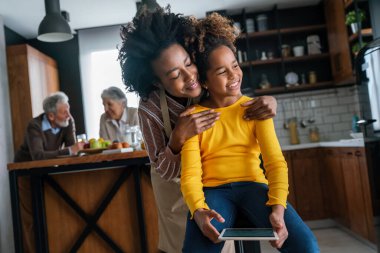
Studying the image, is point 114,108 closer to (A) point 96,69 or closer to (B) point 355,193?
(A) point 96,69

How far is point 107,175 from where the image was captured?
294cm

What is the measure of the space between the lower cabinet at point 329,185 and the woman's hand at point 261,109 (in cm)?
251

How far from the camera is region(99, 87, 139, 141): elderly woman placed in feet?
12.5

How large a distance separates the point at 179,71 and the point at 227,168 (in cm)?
34

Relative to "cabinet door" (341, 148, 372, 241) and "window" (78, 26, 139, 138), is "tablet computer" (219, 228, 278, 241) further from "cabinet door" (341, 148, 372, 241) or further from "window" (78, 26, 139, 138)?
"window" (78, 26, 139, 138)

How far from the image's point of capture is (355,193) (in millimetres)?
3611

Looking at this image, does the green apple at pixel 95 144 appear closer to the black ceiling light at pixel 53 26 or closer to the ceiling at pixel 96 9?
the black ceiling light at pixel 53 26

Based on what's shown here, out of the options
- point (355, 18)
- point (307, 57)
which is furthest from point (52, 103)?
point (307, 57)

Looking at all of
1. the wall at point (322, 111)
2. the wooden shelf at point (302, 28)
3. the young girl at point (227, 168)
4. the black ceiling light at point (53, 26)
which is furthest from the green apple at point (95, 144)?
Answer: the wooden shelf at point (302, 28)

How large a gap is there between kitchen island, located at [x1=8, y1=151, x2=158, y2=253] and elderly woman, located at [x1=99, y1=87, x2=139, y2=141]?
887 mm

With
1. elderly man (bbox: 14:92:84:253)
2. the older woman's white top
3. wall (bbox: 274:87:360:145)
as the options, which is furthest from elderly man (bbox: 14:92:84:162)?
wall (bbox: 274:87:360:145)

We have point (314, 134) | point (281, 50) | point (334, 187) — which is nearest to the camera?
point (334, 187)

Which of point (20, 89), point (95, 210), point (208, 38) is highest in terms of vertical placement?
point (20, 89)

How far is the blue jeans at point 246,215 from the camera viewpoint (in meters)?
1.08
